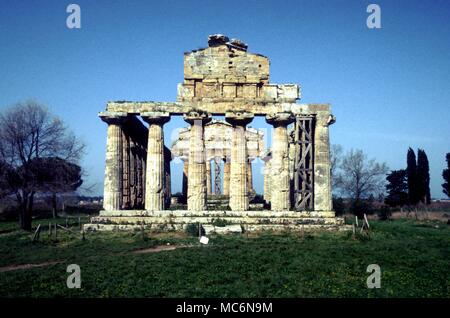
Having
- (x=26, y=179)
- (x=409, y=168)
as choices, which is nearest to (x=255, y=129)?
(x=409, y=168)

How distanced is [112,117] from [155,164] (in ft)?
13.2

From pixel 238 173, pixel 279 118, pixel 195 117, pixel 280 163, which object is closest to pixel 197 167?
pixel 238 173

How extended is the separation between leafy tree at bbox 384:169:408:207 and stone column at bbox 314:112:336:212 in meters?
28.9

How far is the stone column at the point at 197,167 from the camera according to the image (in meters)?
24.2

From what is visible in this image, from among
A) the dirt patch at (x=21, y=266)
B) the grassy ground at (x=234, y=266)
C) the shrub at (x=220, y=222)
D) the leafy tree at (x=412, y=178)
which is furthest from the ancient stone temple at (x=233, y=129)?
the leafy tree at (x=412, y=178)

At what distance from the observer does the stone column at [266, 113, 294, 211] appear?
24.7 metres

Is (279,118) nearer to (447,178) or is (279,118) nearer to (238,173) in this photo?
(238,173)

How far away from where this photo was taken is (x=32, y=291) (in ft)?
35.3

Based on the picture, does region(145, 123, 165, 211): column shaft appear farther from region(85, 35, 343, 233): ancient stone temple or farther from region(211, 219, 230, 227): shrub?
region(211, 219, 230, 227): shrub

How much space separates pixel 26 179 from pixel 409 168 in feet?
138

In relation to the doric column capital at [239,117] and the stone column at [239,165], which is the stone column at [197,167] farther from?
the stone column at [239,165]

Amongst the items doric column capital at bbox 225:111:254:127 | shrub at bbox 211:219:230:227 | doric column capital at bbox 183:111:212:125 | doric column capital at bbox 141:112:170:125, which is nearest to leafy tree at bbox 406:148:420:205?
doric column capital at bbox 225:111:254:127

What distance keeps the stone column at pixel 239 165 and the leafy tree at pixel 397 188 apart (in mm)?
32440
